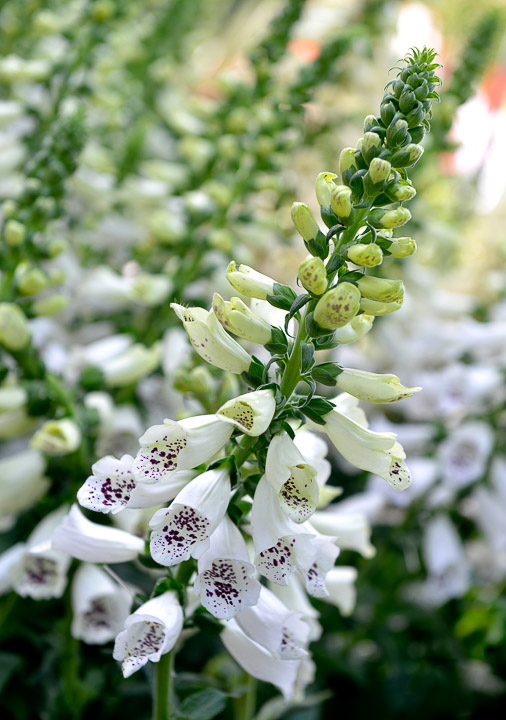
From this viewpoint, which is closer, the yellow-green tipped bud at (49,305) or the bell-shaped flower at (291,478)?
the bell-shaped flower at (291,478)

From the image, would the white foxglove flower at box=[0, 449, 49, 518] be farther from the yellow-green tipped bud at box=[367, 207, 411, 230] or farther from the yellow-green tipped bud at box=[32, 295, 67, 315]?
the yellow-green tipped bud at box=[367, 207, 411, 230]

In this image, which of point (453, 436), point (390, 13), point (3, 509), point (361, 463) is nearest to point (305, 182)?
point (390, 13)

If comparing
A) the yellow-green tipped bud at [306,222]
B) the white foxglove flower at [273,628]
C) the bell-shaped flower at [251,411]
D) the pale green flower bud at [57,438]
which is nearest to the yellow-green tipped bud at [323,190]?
the yellow-green tipped bud at [306,222]

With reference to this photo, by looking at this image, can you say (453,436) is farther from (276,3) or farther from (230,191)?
(276,3)

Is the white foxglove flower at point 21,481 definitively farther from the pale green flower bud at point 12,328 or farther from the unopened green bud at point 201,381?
the unopened green bud at point 201,381

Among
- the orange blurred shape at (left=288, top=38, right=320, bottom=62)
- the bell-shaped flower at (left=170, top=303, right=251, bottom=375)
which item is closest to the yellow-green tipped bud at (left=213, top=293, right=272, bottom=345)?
the bell-shaped flower at (left=170, top=303, right=251, bottom=375)
